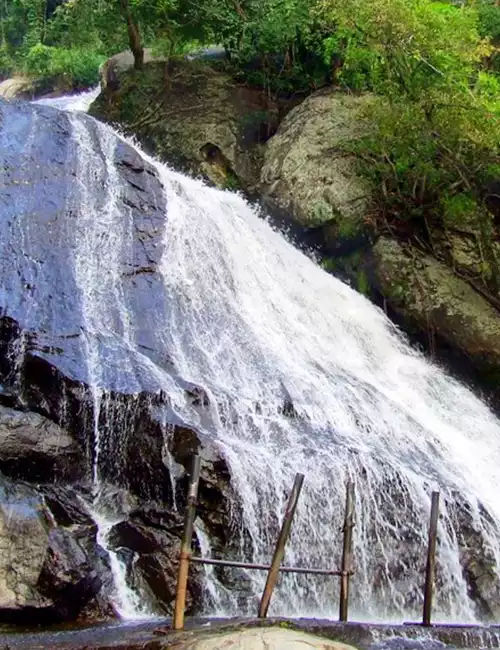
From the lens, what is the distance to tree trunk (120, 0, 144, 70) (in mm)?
21281

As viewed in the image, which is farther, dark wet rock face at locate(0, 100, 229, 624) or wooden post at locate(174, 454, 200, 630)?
dark wet rock face at locate(0, 100, 229, 624)

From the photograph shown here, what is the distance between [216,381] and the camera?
40.6 feet

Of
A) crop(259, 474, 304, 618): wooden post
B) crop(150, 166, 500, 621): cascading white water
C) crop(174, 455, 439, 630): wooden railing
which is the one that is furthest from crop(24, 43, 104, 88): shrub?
crop(259, 474, 304, 618): wooden post

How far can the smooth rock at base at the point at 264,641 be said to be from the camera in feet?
18.3

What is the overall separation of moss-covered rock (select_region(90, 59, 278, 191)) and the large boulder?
32.5 inches

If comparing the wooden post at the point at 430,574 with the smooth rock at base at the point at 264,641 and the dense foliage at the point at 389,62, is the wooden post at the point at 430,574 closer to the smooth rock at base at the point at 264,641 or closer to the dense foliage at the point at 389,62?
the smooth rock at base at the point at 264,641

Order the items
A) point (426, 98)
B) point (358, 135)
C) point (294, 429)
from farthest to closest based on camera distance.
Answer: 1. point (358, 135)
2. point (426, 98)
3. point (294, 429)

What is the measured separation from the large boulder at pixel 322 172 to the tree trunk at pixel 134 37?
455 centimetres

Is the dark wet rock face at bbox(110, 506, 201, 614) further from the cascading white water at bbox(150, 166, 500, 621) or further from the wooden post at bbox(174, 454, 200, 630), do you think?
the wooden post at bbox(174, 454, 200, 630)

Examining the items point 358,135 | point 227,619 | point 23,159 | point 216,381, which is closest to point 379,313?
point 358,135

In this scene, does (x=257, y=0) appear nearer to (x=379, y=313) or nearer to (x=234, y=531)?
(x=379, y=313)

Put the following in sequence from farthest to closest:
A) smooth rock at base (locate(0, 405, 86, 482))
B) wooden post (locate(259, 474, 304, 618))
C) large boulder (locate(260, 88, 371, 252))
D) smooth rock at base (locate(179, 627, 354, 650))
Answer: large boulder (locate(260, 88, 371, 252))
smooth rock at base (locate(0, 405, 86, 482))
wooden post (locate(259, 474, 304, 618))
smooth rock at base (locate(179, 627, 354, 650))

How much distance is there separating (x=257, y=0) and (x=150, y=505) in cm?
→ 1619

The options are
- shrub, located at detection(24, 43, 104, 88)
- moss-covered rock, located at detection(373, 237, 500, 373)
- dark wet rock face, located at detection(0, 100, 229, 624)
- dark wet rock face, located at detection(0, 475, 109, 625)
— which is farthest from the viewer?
shrub, located at detection(24, 43, 104, 88)
